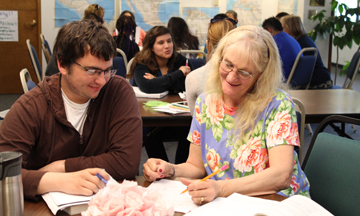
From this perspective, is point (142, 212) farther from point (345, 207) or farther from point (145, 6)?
point (145, 6)

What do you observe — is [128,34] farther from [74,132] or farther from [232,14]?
[74,132]

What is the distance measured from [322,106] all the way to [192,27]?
4204mm

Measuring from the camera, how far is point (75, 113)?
1.44 metres

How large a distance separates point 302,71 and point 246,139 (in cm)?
292

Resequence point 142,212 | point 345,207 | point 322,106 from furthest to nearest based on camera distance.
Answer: point 322,106 → point 345,207 → point 142,212

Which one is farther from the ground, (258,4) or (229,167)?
(258,4)

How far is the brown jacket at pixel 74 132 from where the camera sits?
131 cm

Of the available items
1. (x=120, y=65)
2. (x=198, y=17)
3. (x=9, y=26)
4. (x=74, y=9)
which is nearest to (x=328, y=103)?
(x=120, y=65)

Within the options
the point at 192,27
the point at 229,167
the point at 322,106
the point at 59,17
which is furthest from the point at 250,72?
the point at 59,17

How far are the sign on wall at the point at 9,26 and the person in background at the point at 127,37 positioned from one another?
7.78 feet

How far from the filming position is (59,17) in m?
6.35

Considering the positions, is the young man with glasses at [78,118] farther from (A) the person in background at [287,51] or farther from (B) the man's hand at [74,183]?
(A) the person in background at [287,51]

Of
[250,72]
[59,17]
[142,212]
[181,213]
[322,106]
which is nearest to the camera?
[142,212]

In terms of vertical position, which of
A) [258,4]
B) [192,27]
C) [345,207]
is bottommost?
[345,207]
